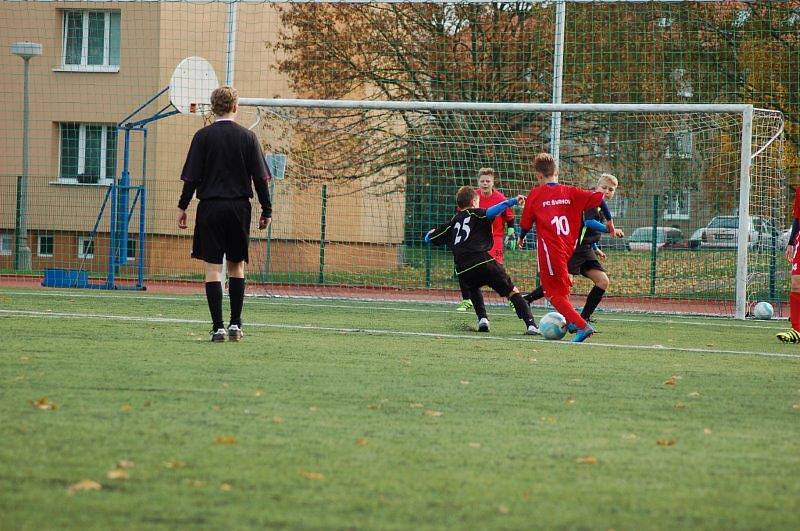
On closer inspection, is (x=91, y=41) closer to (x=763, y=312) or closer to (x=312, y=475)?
(x=763, y=312)

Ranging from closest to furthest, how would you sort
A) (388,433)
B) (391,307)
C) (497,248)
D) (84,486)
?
(84,486) → (388,433) → (497,248) → (391,307)

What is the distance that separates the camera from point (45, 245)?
2422 centimetres

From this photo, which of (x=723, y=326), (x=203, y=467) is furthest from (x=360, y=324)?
(x=203, y=467)

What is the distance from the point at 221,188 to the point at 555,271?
10.3 feet

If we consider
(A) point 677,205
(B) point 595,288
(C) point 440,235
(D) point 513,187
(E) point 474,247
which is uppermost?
(D) point 513,187

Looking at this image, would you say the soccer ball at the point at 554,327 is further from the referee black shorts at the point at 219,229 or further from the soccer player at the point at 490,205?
the referee black shorts at the point at 219,229

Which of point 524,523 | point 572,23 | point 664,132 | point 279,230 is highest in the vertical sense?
point 572,23

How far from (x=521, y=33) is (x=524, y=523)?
19228 millimetres

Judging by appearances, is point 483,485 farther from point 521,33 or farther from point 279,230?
point 521,33

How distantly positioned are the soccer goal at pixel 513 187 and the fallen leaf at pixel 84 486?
12221mm

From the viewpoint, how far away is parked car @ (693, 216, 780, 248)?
16.3 m

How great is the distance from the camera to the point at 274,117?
57.0ft

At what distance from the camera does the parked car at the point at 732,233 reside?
16.3m

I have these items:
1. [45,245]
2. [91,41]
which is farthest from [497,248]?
[91,41]
